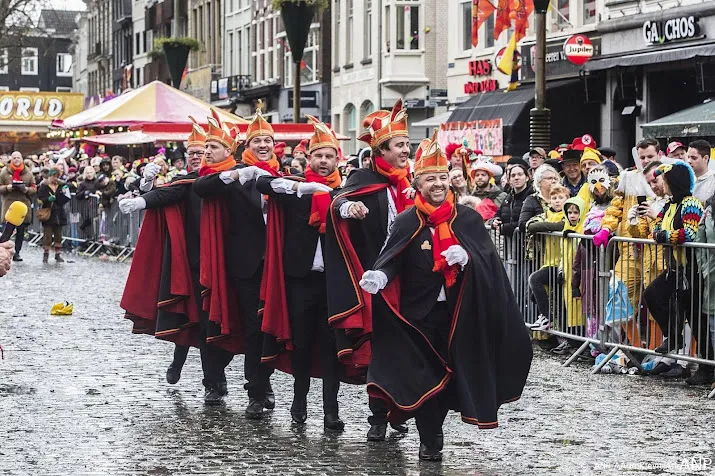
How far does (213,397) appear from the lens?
34.2 feet

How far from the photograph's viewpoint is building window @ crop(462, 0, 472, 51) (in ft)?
124

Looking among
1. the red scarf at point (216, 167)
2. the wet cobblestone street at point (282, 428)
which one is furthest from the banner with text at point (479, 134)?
the red scarf at point (216, 167)

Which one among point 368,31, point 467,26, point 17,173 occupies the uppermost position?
point 368,31

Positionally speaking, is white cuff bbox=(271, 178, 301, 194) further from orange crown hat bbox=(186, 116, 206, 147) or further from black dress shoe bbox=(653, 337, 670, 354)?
black dress shoe bbox=(653, 337, 670, 354)

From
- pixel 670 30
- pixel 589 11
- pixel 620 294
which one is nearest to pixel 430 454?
pixel 620 294

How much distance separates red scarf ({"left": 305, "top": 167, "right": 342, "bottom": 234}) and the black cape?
3.78 feet

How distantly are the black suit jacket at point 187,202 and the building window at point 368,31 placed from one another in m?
34.2

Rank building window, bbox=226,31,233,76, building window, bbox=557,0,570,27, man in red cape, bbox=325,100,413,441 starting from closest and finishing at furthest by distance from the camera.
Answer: man in red cape, bbox=325,100,413,441 < building window, bbox=557,0,570,27 < building window, bbox=226,31,233,76

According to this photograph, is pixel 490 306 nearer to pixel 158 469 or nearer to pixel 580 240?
pixel 158 469

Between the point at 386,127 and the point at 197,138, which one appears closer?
the point at 386,127

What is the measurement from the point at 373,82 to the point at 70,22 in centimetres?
10366

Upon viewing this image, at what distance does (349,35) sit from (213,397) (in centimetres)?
3710

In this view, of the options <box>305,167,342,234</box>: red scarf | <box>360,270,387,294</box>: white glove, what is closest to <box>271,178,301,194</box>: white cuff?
<box>305,167,342,234</box>: red scarf

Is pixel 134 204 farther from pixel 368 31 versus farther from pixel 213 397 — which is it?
pixel 368 31
